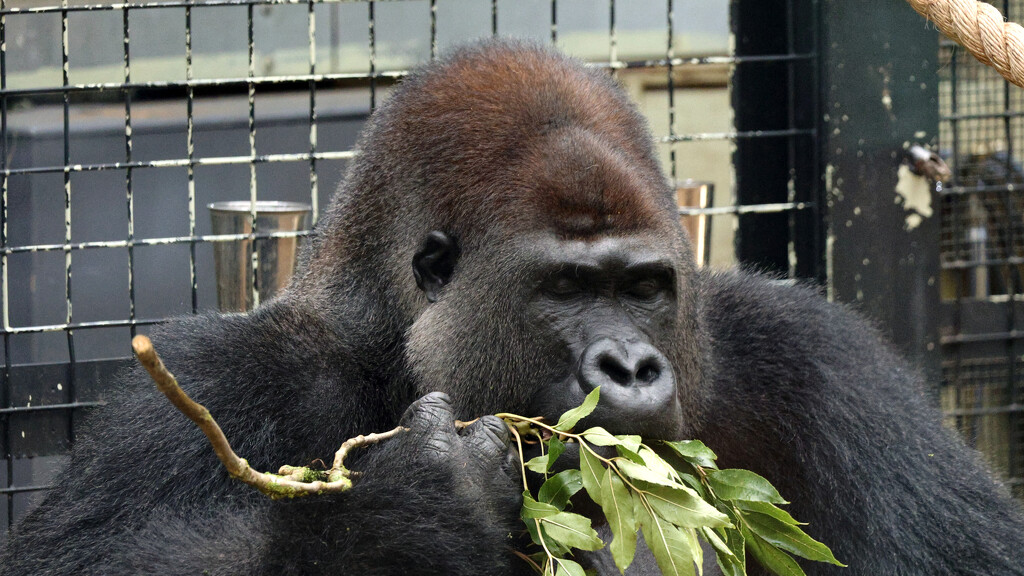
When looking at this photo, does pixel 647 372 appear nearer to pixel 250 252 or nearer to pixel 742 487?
pixel 742 487

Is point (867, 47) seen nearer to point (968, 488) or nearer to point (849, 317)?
point (849, 317)

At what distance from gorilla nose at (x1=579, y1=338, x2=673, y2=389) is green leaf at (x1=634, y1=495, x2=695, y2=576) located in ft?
0.87

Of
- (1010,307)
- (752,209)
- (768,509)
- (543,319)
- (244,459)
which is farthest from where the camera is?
(1010,307)

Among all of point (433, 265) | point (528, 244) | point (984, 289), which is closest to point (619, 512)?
point (528, 244)

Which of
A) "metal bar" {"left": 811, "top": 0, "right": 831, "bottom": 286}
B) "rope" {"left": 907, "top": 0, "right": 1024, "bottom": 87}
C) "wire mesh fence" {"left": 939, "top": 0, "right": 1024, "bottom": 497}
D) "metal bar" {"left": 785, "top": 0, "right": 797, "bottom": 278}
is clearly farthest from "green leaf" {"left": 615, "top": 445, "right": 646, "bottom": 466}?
"metal bar" {"left": 785, "top": 0, "right": 797, "bottom": 278}

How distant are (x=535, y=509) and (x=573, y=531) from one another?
0.10m

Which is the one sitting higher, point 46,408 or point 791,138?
point 791,138

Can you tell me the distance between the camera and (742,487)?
2459 millimetres

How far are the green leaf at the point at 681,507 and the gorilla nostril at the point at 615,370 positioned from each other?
0.22 meters

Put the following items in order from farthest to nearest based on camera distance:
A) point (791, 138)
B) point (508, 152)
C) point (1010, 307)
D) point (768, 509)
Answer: point (1010, 307)
point (791, 138)
point (508, 152)
point (768, 509)

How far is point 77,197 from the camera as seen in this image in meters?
5.41

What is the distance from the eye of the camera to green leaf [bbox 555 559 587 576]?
2.29 meters

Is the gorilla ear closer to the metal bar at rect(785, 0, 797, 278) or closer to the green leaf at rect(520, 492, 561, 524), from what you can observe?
the green leaf at rect(520, 492, 561, 524)

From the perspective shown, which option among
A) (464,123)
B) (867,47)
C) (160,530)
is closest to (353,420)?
(160,530)
